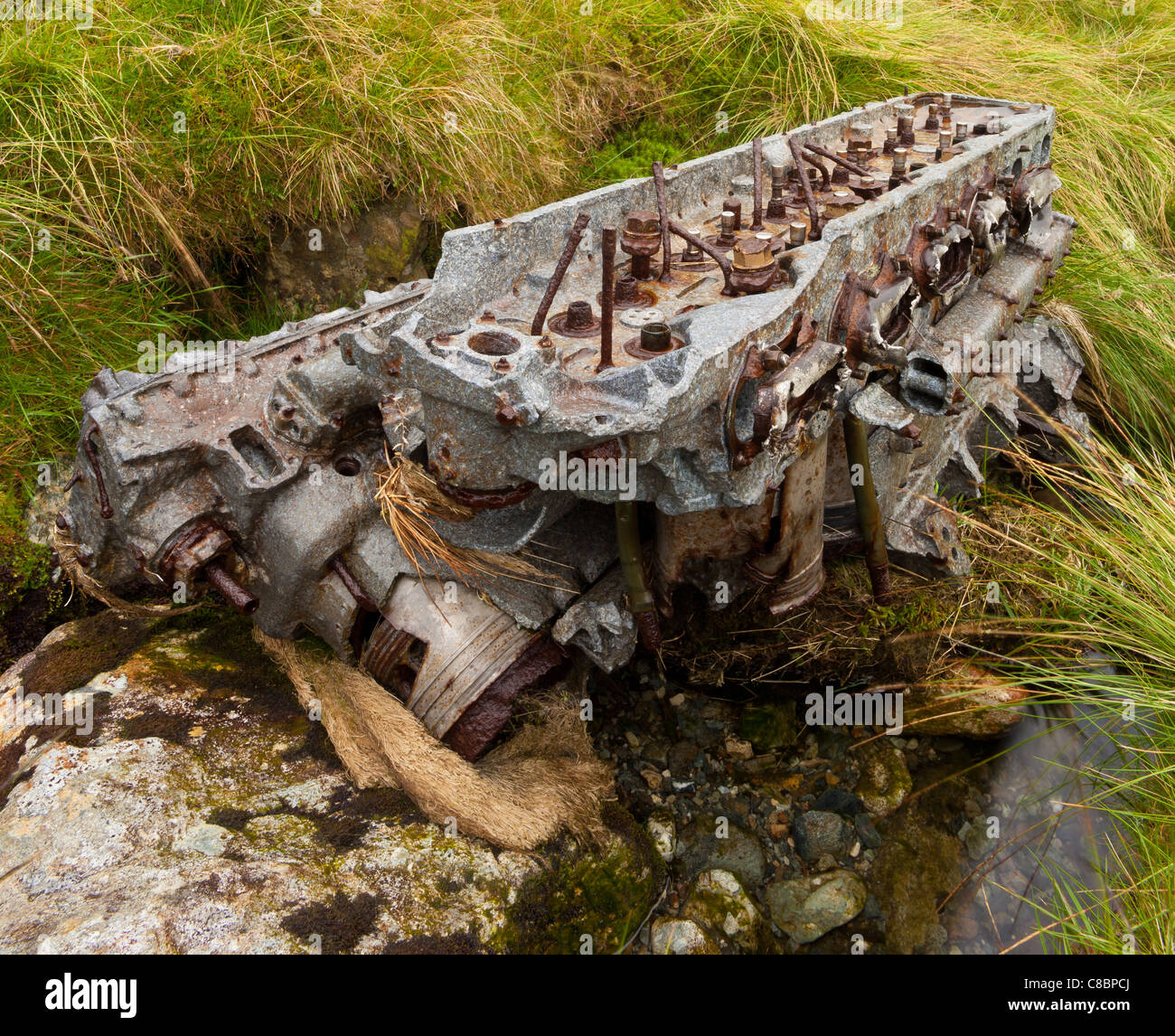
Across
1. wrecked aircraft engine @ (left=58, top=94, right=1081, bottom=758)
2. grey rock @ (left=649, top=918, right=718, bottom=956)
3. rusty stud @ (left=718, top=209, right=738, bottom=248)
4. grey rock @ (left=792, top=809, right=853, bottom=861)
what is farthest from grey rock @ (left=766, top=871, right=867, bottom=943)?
rusty stud @ (left=718, top=209, right=738, bottom=248)

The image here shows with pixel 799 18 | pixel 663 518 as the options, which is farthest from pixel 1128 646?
pixel 799 18

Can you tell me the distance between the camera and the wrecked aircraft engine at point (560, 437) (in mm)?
2787

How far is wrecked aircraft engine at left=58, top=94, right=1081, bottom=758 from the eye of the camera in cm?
279

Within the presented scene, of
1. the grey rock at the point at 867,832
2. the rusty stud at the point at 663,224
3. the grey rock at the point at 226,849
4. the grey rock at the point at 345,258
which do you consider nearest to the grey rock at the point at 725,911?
the grey rock at the point at 226,849

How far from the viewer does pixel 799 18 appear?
678cm

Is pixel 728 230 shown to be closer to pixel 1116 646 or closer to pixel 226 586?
pixel 1116 646

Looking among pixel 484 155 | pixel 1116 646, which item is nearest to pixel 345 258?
pixel 484 155

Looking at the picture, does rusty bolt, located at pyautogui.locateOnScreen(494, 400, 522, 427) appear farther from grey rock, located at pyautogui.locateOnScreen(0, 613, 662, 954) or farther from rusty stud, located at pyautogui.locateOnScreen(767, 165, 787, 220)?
rusty stud, located at pyautogui.locateOnScreen(767, 165, 787, 220)

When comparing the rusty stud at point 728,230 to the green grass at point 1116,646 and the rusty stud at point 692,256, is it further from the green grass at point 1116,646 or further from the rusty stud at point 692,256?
the green grass at point 1116,646

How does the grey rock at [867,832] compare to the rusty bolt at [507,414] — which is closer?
the rusty bolt at [507,414]

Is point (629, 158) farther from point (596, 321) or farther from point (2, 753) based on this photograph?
point (2, 753)

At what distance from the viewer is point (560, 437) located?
105 inches

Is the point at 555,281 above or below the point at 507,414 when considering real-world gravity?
above
